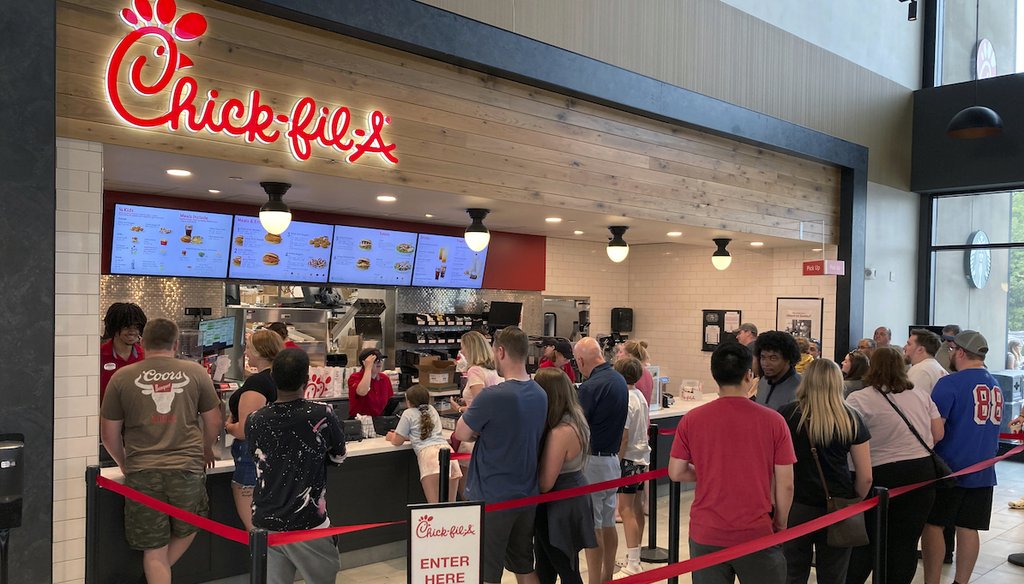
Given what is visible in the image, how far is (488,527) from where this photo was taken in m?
3.84

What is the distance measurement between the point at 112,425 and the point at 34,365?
486 millimetres

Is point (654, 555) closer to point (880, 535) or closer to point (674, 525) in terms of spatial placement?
point (674, 525)

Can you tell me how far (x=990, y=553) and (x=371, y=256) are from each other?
6.33 m

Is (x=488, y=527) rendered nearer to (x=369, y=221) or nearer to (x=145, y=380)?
(x=145, y=380)

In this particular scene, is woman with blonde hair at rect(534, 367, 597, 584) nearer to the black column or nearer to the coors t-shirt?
the coors t-shirt

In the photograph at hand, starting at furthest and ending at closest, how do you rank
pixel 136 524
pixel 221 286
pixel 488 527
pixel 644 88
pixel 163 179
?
1. pixel 221 286
2. pixel 644 88
3. pixel 163 179
4. pixel 136 524
5. pixel 488 527

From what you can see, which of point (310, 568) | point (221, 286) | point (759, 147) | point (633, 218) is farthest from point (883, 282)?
point (310, 568)

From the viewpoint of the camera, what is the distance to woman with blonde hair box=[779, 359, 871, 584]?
371 centimetres

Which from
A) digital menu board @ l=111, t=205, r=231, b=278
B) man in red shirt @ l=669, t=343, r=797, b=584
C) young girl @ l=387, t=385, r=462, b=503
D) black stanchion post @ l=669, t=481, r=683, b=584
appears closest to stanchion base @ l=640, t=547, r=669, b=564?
black stanchion post @ l=669, t=481, r=683, b=584

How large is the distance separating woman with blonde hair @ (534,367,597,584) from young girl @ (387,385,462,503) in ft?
4.51

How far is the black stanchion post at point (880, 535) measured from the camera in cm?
390

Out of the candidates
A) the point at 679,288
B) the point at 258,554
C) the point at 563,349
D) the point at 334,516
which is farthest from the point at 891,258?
the point at 258,554

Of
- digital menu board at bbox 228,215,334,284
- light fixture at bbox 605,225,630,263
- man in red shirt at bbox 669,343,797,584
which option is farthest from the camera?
light fixture at bbox 605,225,630,263

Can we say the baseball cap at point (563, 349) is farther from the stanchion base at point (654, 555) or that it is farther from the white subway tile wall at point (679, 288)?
the white subway tile wall at point (679, 288)
